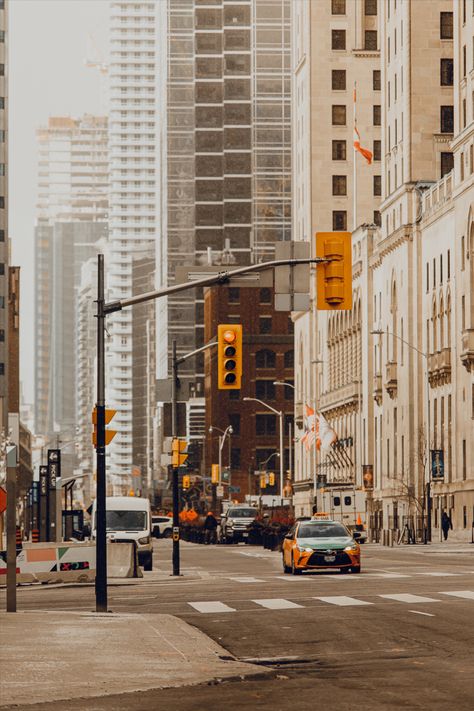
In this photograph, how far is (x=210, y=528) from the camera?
8444 centimetres

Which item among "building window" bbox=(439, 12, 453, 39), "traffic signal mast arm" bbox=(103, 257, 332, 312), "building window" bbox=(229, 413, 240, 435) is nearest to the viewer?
"traffic signal mast arm" bbox=(103, 257, 332, 312)

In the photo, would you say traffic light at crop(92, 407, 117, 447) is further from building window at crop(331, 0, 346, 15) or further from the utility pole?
building window at crop(331, 0, 346, 15)

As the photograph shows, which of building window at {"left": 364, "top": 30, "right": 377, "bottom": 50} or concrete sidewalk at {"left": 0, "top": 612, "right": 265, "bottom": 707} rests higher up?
building window at {"left": 364, "top": 30, "right": 377, "bottom": 50}

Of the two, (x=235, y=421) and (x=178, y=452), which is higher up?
(x=235, y=421)

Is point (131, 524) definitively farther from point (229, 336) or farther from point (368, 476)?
point (368, 476)

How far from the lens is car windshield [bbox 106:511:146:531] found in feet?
171

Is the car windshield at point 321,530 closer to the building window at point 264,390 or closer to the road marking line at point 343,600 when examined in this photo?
the road marking line at point 343,600

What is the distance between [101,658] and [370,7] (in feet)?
433

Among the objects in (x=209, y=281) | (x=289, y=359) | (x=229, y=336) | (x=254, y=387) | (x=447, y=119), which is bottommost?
(x=229, y=336)

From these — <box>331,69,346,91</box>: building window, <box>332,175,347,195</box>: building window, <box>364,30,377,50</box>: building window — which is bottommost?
<box>332,175,347,195</box>: building window

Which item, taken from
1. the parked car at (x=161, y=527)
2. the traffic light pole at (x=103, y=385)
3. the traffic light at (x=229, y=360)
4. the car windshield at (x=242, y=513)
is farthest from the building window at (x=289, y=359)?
the traffic light pole at (x=103, y=385)

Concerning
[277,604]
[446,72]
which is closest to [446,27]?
[446,72]

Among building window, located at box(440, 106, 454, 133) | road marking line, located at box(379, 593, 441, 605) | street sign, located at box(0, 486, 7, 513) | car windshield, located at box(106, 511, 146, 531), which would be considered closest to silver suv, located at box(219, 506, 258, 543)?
car windshield, located at box(106, 511, 146, 531)

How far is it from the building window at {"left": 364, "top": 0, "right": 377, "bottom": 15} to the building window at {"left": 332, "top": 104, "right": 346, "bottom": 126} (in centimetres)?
866
